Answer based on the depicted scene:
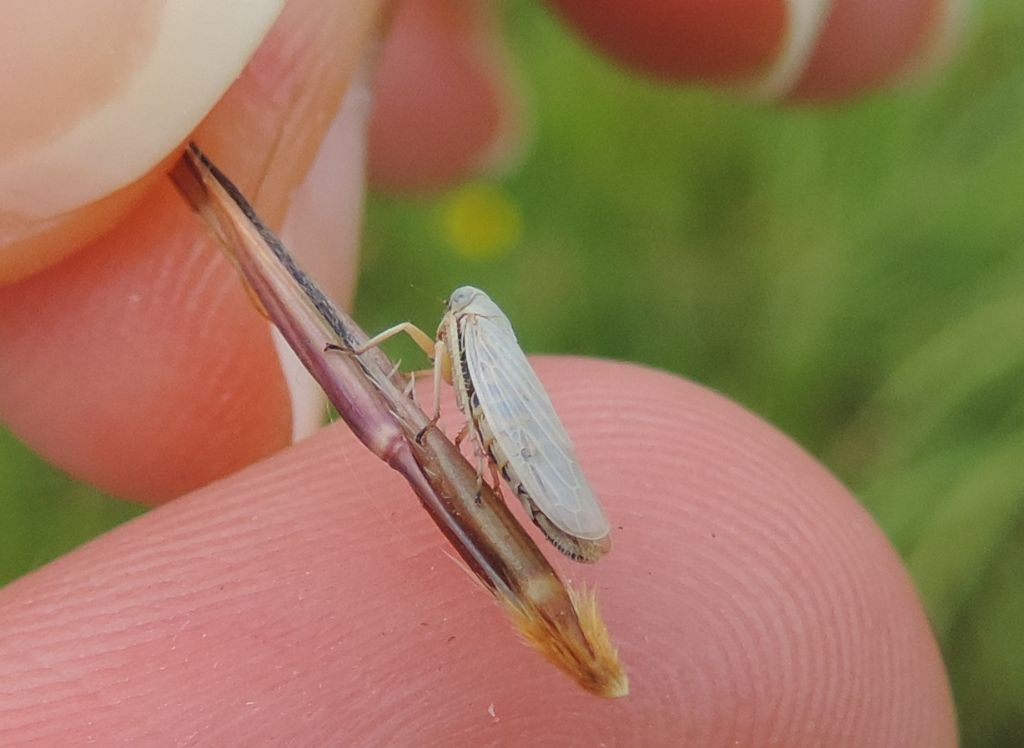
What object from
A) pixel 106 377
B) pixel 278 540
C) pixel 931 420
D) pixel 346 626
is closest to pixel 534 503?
pixel 346 626

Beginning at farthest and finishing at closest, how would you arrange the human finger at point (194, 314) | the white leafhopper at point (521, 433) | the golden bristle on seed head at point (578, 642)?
the human finger at point (194, 314) < the white leafhopper at point (521, 433) < the golden bristle on seed head at point (578, 642)

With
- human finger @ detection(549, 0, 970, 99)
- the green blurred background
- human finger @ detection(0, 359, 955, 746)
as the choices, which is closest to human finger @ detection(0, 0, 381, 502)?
human finger @ detection(0, 359, 955, 746)

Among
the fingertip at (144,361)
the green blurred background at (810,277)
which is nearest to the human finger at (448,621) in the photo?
the fingertip at (144,361)

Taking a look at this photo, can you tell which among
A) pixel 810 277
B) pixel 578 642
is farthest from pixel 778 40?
pixel 578 642

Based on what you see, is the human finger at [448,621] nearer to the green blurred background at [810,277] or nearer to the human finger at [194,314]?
the human finger at [194,314]

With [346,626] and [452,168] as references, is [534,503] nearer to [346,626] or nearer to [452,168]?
[346,626]

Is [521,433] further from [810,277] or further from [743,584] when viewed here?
[810,277]
